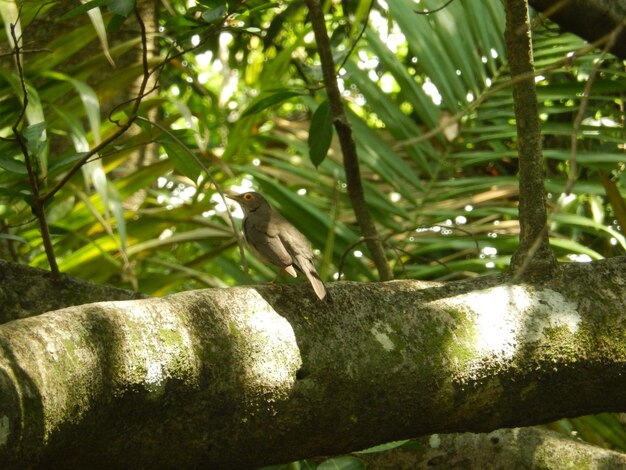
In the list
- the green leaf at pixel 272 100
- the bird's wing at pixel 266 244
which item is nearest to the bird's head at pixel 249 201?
the bird's wing at pixel 266 244

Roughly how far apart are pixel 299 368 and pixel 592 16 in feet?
6.51

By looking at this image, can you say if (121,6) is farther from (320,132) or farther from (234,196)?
(234,196)

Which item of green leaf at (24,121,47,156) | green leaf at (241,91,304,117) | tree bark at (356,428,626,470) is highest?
green leaf at (24,121,47,156)

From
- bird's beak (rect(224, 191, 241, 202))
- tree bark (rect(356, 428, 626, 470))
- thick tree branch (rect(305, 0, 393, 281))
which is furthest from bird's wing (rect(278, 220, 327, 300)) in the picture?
bird's beak (rect(224, 191, 241, 202))

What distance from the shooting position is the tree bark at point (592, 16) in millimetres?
3387

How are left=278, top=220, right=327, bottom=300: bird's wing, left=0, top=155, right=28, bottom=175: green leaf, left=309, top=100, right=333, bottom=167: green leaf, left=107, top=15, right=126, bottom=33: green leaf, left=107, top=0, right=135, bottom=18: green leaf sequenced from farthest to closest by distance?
left=309, top=100, right=333, bottom=167: green leaf < left=278, top=220, right=327, bottom=300: bird's wing < left=107, top=15, right=126, bottom=33: green leaf < left=0, top=155, right=28, bottom=175: green leaf < left=107, top=0, right=135, bottom=18: green leaf

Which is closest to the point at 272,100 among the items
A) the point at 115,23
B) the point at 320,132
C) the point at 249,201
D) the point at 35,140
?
the point at 320,132

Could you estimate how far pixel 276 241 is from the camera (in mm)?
3545

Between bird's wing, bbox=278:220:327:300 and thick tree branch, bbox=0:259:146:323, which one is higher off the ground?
thick tree branch, bbox=0:259:146:323

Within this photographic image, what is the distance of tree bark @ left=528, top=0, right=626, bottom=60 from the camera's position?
133 inches

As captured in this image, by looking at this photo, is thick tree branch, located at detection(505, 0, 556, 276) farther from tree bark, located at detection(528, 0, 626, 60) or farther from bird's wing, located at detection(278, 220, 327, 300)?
tree bark, located at detection(528, 0, 626, 60)

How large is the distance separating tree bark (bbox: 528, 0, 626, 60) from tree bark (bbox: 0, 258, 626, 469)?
123 cm

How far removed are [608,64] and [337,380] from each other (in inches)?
146

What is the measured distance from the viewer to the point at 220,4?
2.73 meters
